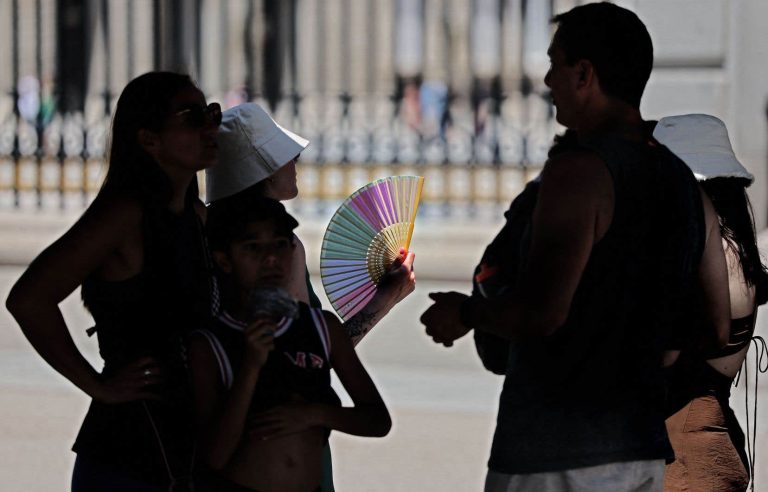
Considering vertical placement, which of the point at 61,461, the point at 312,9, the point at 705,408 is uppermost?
the point at 312,9

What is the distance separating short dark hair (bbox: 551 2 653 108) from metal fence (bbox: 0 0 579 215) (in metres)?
6.51

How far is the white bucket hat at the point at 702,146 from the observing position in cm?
364

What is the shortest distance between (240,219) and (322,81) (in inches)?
272

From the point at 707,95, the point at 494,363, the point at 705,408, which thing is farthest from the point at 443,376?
the point at 494,363

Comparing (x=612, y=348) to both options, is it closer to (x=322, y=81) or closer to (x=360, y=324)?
(x=360, y=324)

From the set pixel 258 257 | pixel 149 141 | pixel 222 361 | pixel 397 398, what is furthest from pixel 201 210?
pixel 397 398

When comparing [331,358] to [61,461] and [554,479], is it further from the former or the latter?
[61,461]

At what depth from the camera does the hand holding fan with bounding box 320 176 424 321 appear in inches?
140

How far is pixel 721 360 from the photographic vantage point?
3.62 metres

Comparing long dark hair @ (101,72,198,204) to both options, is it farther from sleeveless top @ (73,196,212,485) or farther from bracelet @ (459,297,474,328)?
bracelet @ (459,297,474,328)

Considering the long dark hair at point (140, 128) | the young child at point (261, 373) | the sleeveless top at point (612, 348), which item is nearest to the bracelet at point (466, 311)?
the sleeveless top at point (612, 348)

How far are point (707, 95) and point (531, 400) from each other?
6.26 metres

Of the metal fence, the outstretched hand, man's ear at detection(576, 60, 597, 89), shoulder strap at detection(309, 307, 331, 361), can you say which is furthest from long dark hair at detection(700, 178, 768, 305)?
the metal fence

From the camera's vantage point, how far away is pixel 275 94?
9828mm
